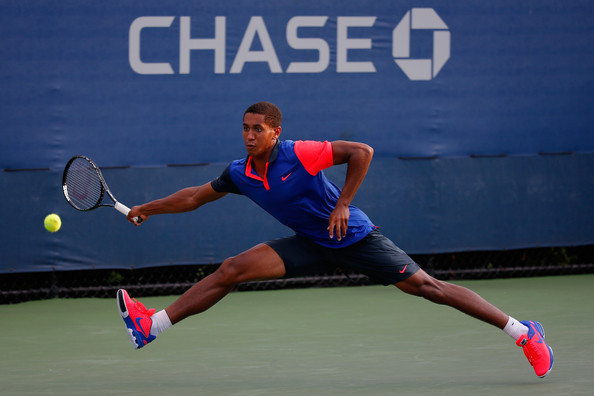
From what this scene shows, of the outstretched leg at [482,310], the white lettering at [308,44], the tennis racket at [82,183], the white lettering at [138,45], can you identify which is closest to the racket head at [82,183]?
the tennis racket at [82,183]

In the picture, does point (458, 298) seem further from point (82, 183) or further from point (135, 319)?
point (82, 183)

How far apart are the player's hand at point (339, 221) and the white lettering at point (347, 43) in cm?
377

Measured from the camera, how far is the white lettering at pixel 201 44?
7949 millimetres

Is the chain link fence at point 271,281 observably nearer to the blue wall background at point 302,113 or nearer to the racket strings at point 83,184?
the blue wall background at point 302,113

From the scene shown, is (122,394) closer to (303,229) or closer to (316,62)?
(303,229)

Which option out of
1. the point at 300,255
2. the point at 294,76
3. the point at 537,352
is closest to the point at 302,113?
the point at 294,76

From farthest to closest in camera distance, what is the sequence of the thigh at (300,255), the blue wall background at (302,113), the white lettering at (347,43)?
the white lettering at (347,43) → the blue wall background at (302,113) → the thigh at (300,255)

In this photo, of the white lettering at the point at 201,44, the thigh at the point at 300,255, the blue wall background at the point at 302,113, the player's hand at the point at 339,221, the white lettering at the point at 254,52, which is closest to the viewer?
the player's hand at the point at 339,221

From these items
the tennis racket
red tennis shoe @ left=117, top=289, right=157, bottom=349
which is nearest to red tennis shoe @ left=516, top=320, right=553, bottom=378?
red tennis shoe @ left=117, top=289, right=157, bottom=349

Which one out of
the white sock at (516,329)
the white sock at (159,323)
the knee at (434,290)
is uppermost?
the knee at (434,290)

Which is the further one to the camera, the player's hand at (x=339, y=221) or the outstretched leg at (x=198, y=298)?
the outstretched leg at (x=198, y=298)

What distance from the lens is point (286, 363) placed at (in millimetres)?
5449

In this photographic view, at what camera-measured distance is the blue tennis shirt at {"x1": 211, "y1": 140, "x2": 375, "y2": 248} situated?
15.8 feet

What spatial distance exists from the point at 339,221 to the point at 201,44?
12.3 feet
